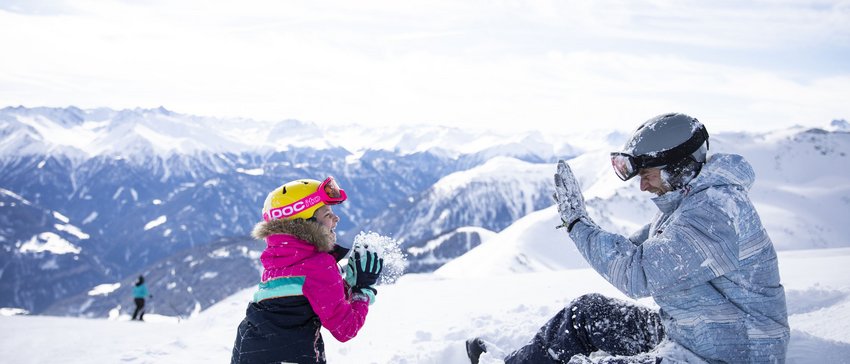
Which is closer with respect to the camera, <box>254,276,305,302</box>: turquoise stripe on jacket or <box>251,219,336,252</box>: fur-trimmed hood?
<box>254,276,305,302</box>: turquoise stripe on jacket

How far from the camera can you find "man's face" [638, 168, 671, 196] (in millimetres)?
3775

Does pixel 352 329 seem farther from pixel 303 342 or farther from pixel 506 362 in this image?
pixel 506 362

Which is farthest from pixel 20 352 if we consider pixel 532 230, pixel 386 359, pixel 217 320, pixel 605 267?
pixel 532 230

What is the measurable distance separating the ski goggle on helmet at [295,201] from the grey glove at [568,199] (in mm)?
1958

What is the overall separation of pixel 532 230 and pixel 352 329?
71.2 metres

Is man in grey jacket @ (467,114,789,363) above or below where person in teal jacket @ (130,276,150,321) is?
above

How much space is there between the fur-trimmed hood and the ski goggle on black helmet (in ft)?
7.95

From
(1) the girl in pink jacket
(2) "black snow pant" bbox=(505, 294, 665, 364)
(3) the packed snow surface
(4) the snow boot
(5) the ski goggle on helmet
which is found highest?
(5) the ski goggle on helmet

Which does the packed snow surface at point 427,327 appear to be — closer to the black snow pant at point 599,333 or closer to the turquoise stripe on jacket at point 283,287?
the black snow pant at point 599,333

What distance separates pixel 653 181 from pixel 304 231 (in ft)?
8.97

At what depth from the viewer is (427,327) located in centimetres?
864

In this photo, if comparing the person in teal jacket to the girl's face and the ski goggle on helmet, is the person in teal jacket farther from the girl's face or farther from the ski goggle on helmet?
the girl's face

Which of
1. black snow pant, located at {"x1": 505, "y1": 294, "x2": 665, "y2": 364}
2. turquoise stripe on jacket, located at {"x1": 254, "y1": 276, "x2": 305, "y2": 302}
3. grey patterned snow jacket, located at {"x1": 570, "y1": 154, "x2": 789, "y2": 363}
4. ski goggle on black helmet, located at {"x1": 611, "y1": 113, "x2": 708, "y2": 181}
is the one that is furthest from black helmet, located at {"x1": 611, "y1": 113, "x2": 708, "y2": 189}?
turquoise stripe on jacket, located at {"x1": 254, "y1": 276, "x2": 305, "y2": 302}

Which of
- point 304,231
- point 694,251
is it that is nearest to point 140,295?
point 304,231
